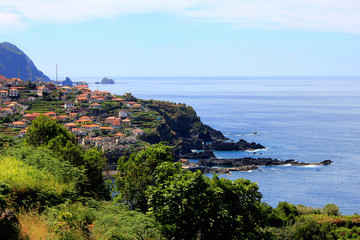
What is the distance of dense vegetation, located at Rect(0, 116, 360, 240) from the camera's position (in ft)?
30.9

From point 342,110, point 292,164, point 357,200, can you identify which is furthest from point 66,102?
point 342,110

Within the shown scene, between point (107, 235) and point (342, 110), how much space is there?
149605mm

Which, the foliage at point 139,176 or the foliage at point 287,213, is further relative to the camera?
the foliage at point 287,213

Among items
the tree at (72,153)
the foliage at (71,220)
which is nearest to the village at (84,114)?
the tree at (72,153)

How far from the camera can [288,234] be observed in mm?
26000

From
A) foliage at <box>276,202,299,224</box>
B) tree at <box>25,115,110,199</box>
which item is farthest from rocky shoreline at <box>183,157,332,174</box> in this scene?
tree at <box>25,115,110,199</box>

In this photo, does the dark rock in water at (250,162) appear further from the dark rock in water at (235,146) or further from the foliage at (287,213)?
the foliage at (287,213)

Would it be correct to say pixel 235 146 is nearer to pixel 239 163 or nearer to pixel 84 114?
pixel 239 163

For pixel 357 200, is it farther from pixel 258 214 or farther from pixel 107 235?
pixel 107 235

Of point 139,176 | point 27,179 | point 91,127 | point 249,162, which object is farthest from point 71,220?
point 91,127

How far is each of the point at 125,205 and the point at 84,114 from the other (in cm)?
8135

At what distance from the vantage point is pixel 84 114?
92.8m

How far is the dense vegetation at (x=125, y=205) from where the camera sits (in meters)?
9.41

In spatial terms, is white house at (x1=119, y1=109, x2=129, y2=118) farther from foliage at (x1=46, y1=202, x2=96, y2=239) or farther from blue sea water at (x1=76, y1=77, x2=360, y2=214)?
foliage at (x1=46, y1=202, x2=96, y2=239)
